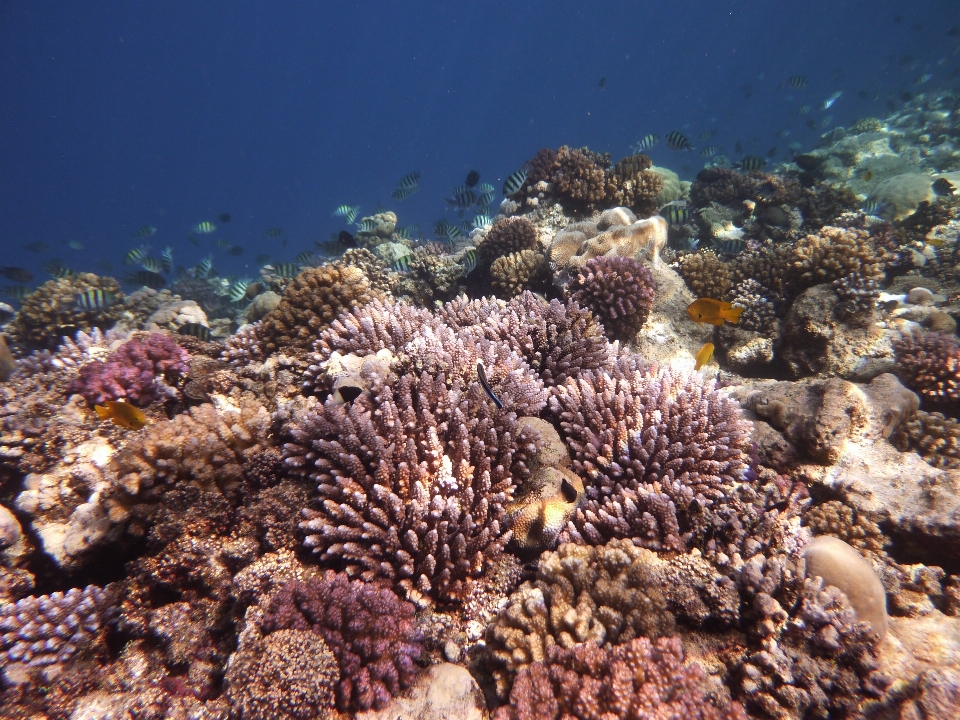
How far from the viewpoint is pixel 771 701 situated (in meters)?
2.20

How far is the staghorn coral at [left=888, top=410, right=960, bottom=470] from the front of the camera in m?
4.26

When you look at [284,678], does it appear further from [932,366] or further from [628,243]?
[932,366]

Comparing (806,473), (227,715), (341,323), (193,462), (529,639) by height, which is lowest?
(227,715)

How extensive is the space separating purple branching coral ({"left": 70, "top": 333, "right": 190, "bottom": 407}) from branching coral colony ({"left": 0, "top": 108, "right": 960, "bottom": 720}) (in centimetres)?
3

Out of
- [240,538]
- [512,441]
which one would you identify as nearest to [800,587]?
[512,441]

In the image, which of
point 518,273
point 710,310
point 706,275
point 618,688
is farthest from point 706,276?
point 618,688

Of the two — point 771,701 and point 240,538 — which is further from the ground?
point 240,538

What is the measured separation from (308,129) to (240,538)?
15283 cm

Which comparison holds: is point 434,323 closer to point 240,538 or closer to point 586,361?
point 586,361

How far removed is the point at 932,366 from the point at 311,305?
7490 mm

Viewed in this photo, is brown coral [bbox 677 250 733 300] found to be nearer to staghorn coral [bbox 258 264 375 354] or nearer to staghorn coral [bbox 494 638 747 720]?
staghorn coral [bbox 258 264 375 354]

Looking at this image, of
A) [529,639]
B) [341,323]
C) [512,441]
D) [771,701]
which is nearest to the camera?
[771,701]

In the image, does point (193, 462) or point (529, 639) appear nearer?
point (529, 639)

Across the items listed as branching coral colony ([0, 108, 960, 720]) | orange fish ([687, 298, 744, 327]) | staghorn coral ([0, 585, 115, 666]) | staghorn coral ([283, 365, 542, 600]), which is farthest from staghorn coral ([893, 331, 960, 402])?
staghorn coral ([0, 585, 115, 666])
